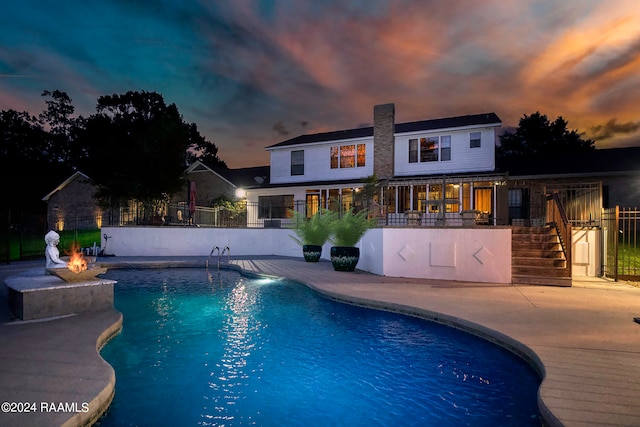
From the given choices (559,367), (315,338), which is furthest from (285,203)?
(559,367)

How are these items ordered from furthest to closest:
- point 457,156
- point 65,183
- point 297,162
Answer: point 65,183, point 297,162, point 457,156

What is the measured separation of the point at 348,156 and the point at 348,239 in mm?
12474

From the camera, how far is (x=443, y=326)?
7297 mm

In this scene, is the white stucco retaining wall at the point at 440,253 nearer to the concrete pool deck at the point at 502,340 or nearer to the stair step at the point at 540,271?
the stair step at the point at 540,271

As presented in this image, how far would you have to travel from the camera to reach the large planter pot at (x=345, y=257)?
13914 millimetres

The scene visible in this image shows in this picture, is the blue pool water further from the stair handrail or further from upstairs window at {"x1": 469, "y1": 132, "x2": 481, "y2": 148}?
upstairs window at {"x1": 469, "y1": 132, "x2": 481, "y2": 148}

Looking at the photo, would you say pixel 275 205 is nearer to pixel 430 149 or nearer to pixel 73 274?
pixel 430 149

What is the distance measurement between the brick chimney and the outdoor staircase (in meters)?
12.1

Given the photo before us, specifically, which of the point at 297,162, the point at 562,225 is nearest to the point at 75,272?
the point at 562,225

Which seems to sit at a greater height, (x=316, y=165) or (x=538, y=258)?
(x=316, y=165)

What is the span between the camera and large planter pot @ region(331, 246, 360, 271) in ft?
45.6

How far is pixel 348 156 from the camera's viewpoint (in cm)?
2588

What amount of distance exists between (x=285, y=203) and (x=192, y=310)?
1914 cm

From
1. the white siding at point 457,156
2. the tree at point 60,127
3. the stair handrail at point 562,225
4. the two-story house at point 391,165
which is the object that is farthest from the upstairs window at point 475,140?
the tree at point 60,127
